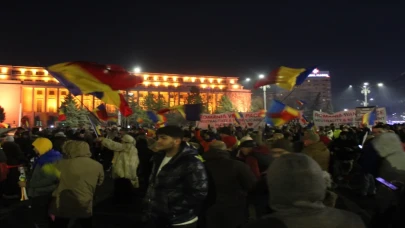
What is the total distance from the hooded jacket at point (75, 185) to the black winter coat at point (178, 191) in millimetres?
1525

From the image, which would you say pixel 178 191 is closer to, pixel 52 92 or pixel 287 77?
pixel 287 77

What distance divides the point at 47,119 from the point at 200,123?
75866mm

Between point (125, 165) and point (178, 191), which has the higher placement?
point (178, 191)

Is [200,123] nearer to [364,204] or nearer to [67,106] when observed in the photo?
[364,204]

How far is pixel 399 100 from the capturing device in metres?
107

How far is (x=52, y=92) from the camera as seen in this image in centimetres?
9162

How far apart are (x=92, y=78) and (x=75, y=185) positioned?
440 centimetres

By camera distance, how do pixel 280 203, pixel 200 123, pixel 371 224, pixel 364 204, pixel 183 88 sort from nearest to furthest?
1. pixel 280 203
2. pixel 371 224
3. pixel 364 204
4. pixel 200 123
5. pixel 183 88

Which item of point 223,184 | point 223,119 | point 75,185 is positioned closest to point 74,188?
point 75,185

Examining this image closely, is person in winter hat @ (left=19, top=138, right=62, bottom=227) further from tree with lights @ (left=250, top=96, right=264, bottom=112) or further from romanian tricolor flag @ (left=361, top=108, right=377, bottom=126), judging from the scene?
tree with lights @ (left=250, top=96, right=264, bottom=112)

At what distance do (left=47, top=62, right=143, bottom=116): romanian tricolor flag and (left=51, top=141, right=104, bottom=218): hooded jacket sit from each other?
4.05 metres

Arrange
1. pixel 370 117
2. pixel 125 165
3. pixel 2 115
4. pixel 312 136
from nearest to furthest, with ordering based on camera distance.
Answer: pixel 312 136
pixel 125 165
pixel 370 117
pixel 2 115

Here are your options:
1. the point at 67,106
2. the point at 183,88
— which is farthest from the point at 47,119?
the point at 183,88

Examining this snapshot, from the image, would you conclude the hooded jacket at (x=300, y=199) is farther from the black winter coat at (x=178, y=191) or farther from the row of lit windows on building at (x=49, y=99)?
the row of lit windows on building at (x=49, y=99)
